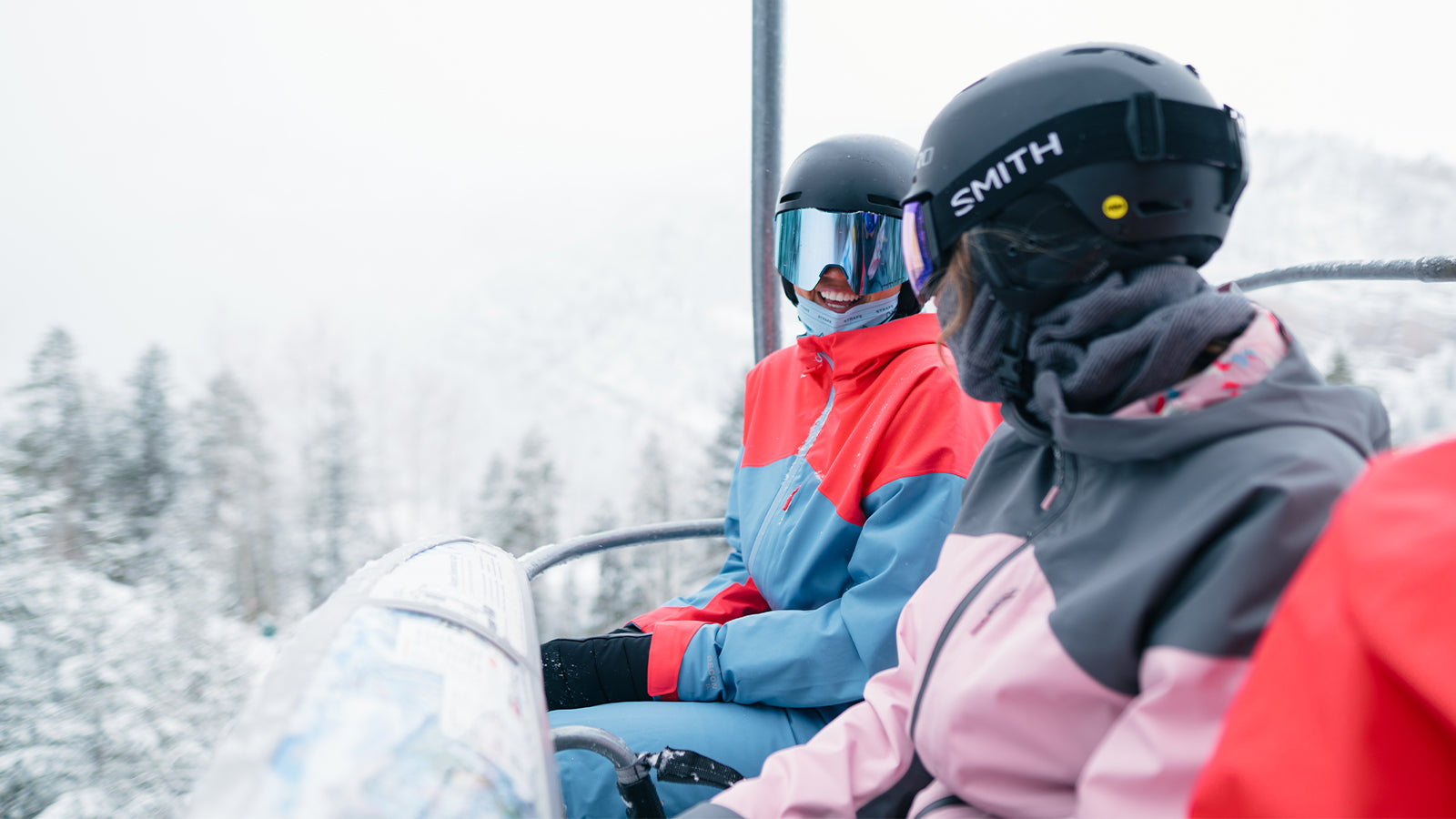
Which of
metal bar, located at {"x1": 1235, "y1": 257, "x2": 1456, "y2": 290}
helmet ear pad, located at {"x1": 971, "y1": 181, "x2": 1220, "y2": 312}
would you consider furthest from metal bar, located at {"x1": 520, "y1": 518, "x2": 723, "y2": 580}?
metal bar, located at {"x1": 1235, "y1": 257, "x2": 1456, "y2": 290}

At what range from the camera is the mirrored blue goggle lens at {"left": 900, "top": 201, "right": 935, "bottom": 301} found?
1.13 meters

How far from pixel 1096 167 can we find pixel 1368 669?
670 millimetres

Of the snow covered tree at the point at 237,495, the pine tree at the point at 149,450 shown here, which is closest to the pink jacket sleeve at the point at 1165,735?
the pine tree at the point at 149,450

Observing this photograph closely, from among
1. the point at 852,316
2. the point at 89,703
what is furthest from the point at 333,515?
the point at 852,316

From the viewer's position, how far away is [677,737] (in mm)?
1480

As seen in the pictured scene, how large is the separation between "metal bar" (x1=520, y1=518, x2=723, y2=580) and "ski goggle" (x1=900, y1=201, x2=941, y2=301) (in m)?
0.97

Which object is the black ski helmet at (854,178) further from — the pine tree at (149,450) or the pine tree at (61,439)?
the pine tree at (149,450)

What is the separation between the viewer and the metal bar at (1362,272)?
1.49m

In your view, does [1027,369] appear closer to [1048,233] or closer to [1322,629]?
[1048,233]

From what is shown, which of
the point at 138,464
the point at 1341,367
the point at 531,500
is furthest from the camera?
the point at 531,500

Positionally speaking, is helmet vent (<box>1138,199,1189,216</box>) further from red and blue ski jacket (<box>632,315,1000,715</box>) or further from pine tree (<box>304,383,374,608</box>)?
pine tree (<box>304,383,374,608</box>)

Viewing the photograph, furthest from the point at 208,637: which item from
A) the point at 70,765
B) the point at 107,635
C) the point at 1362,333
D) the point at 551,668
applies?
the point at 1362,333

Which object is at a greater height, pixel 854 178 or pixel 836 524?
pixel 854 178

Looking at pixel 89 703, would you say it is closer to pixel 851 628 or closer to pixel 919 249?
pixel 851 628
